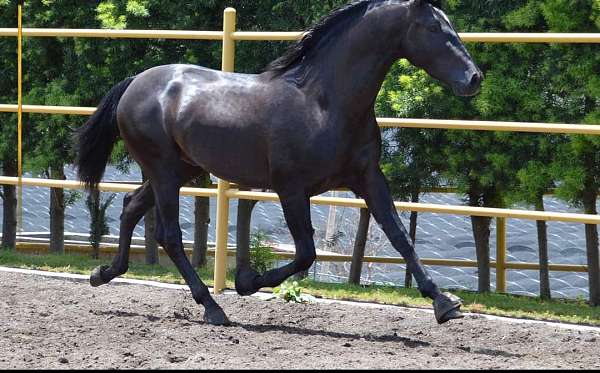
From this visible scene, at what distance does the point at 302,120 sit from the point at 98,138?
1620 mm

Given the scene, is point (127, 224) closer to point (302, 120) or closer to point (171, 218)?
point (171, 218)

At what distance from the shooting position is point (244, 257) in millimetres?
9562

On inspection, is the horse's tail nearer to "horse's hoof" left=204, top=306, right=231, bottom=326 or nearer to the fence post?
"horse's hoof" left=204, top=306, right=231, bottom=326

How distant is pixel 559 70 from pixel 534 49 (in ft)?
0.99

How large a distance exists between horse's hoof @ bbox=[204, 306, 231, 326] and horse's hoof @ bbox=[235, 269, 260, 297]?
0.17 metres

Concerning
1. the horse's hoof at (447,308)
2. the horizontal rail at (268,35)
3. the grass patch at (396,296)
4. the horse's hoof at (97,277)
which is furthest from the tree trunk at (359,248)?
the horse's hoof at (447,308)

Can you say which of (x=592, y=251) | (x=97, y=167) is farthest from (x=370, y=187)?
(x=592, y=251)

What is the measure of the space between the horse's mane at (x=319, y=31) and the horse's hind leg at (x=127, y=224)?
4.13 feet

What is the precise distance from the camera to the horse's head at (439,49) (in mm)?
5273

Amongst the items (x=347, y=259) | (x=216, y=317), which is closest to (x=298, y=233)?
(x=216, y=317)

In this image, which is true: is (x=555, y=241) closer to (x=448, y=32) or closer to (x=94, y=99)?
(x=94, y=99)

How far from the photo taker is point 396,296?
23.2 feet

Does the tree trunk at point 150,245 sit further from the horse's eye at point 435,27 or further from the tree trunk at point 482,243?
the horse's eye at point 435,27

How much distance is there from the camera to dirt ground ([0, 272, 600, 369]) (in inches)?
185
